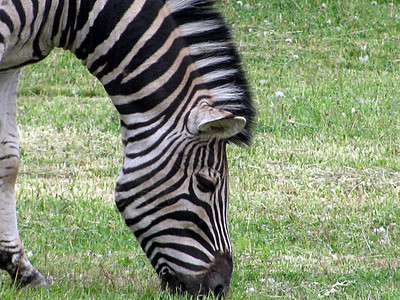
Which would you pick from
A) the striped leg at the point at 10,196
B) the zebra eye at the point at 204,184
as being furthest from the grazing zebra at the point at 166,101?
the striped leg at the point at 10,196

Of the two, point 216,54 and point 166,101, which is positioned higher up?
point 216,54

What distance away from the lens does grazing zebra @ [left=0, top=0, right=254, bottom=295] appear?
4047 mm

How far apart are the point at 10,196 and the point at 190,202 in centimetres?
143

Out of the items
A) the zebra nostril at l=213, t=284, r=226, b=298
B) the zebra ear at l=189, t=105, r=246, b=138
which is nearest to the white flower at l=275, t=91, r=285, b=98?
the zebra ear at l=189, t=105, r=246, b=138

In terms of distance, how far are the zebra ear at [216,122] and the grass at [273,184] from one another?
109 centimetres

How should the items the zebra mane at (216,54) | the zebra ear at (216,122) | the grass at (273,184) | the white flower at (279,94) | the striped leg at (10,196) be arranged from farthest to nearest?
the white flower at (279,94) < the grass at (273,184) < the striped leg at (10,196) < the zebra mane at (216,54) < the zebra ear at (216,122)

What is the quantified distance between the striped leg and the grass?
142mm

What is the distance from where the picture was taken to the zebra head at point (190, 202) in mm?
4039

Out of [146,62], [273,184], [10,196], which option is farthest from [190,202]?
[273,184]

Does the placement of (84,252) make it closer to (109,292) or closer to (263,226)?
(109,292)

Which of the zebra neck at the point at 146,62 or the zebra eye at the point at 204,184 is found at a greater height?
the zebra neck at the point at 146,62

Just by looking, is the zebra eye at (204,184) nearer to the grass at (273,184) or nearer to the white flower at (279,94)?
the grass at (273,184)

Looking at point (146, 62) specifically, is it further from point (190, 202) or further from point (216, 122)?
point (190, 202)

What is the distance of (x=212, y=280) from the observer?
4035 mm
